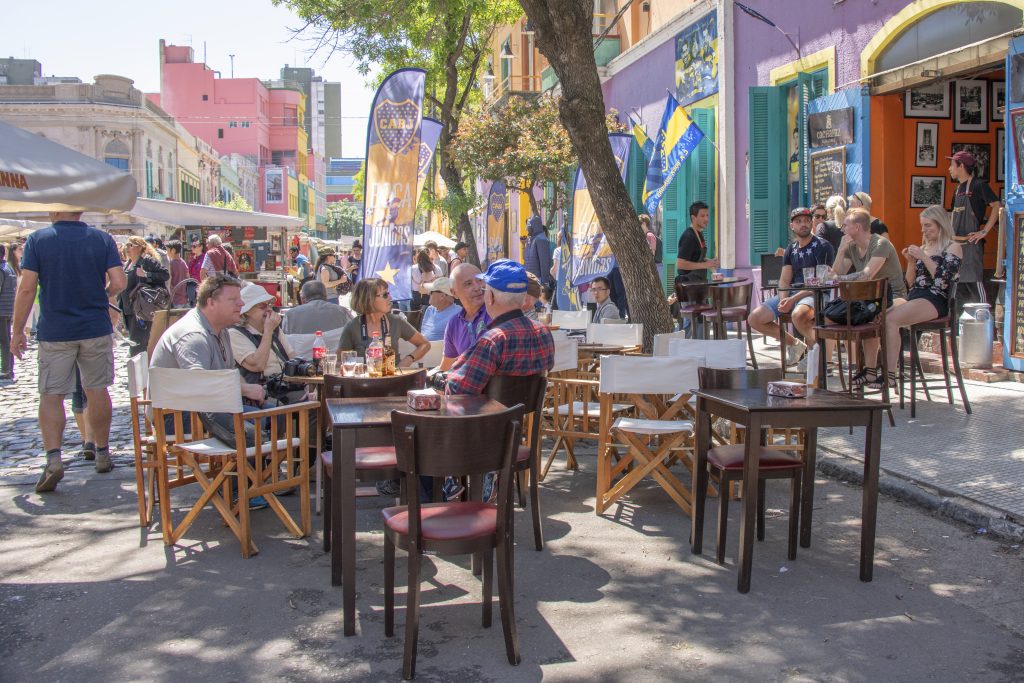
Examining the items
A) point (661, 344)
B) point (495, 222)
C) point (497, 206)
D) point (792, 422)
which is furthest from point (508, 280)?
point (495, 222)

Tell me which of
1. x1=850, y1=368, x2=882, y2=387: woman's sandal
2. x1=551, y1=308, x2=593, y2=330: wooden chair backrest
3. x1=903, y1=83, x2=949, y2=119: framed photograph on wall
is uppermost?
x1=903, y1=83, x2=949, y2=119: framed photograph on wall

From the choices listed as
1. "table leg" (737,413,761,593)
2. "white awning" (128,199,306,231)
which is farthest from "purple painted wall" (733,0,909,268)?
"white awning" (128,199,306,231)

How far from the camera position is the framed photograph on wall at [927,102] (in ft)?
38.4

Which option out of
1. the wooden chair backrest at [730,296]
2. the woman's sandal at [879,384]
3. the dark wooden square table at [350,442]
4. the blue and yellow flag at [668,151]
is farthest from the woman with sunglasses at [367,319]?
the blue and yellow flag at [668,151]

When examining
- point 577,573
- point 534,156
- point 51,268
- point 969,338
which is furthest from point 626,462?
point 534,156

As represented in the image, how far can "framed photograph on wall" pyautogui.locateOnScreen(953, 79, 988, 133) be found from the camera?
11938mm

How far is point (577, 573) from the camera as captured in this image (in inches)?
199

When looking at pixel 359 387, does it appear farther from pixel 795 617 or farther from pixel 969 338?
pixel 969 338

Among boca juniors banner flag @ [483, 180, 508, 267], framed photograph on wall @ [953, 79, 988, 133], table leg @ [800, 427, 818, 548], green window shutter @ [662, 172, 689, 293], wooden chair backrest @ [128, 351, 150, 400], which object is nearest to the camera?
table leg @ [800, 427, 818, 548]

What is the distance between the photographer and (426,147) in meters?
10.5

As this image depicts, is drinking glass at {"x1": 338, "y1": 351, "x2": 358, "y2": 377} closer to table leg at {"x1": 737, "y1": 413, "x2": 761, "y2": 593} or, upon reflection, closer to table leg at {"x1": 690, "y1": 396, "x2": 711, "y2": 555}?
table leg at {"x1": 690, "y1": 396, "x2": 711, "y2": 555}

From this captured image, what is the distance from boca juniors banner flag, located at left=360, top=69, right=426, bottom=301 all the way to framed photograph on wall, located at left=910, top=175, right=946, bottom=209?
19.6 feet

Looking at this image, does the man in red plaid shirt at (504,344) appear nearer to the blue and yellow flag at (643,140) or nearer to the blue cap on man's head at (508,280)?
the blue cap on man's head at (508,280)

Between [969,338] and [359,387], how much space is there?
695 cm
